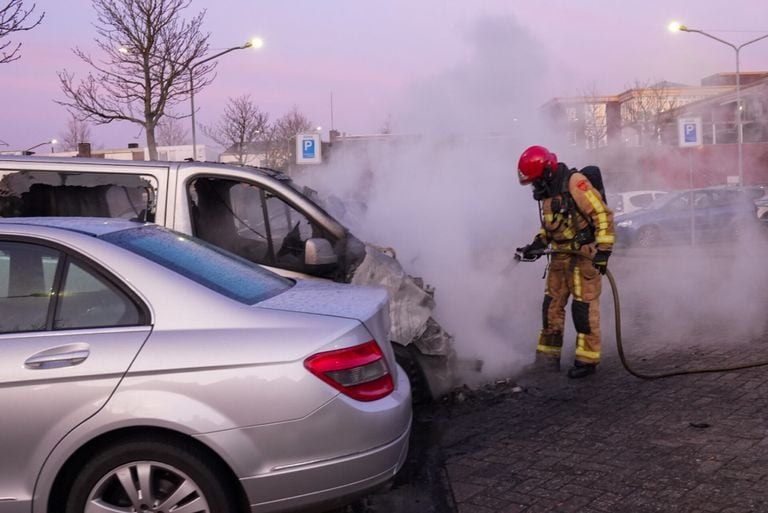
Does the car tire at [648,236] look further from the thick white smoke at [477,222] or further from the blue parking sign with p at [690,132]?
the thick white smoke at [477,222]

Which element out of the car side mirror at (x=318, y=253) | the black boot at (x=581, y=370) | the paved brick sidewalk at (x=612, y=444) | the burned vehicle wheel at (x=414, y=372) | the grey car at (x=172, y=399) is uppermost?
the car side mirror at (x=318, y=253)

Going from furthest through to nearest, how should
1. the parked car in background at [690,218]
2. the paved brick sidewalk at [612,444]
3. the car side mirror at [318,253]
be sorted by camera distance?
the parked car in background at [690,218]
the car side mirror at [318,253]
the paved brick sidewalk at [612,444]

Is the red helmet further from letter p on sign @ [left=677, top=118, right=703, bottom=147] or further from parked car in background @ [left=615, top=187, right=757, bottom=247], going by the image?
parked car in background @ [left=615, top=187, right=757, bottom=247]

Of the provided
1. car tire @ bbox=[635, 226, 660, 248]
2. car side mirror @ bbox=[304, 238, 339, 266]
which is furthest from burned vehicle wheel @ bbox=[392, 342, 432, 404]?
car tire @ bbox=[635, 226, 660, 248]

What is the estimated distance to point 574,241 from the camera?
5.88 metres

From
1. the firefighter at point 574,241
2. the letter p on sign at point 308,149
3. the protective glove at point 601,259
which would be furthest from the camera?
the letter p on sign at point 308,149

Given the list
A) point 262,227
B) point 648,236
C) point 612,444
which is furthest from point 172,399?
point 648,236

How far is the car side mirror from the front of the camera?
478 cm

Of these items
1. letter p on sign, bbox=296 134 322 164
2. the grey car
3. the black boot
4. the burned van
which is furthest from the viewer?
letter p on sign, bbox=296 134 322 164

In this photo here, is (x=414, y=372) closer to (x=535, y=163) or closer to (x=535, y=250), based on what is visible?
(x=535, y=250)

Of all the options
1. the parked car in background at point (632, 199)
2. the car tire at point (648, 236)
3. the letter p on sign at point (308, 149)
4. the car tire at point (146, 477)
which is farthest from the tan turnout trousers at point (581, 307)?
the parked car in background at point (632, 199)

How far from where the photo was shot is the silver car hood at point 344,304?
3.12m

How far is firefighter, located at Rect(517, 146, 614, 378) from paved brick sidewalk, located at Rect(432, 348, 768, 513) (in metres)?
0.29

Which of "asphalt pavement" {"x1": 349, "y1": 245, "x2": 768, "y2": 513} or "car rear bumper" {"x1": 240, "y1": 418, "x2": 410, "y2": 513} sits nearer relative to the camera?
"car rear bumper" {"x1": 240, "y1": 418, "x2": 410, "y2": 513}
